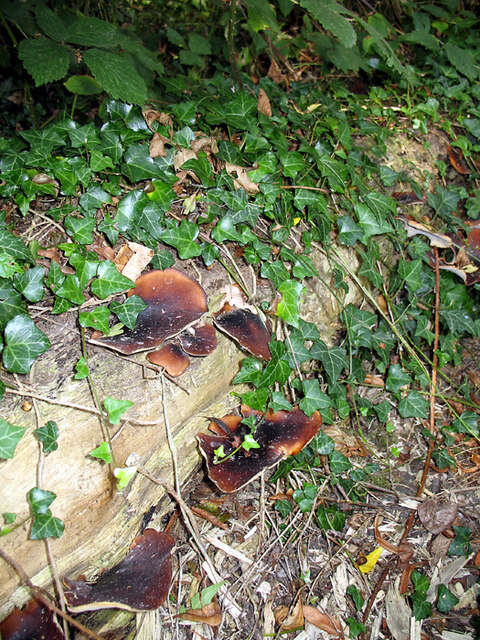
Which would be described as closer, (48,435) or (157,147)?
(48,435)

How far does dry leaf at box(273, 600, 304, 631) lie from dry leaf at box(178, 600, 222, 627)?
0.31 meters

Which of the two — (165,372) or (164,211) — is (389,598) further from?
(164,211)

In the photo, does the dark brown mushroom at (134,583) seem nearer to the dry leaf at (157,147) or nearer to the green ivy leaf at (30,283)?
the green ivy leaf at (30,283)

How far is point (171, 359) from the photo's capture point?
81.1 inches

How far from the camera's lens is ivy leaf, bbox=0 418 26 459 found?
1.68 metres

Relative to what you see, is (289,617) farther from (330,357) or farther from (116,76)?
(116,76)

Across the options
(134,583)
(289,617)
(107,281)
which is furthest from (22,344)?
(289,617)

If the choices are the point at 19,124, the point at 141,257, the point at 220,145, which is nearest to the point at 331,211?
the point at 220,145

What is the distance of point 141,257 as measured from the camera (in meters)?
2.24

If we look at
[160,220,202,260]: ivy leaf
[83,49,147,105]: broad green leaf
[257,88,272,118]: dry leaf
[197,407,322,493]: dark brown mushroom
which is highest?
[83,49,147,105]: broad green leaf

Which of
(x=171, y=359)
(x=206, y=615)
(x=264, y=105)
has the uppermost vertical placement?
(x=264, y=105)

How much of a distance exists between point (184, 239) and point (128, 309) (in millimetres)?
535

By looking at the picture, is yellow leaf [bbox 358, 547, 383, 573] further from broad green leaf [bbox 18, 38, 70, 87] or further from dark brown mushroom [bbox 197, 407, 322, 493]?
broad green leaf [bbox 18, 38, 70, 87]

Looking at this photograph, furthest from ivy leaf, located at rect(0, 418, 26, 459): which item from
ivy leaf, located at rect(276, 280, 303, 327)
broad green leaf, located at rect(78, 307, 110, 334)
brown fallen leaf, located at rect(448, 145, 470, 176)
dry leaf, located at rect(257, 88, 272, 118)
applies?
brown fallen leaf, located at rect(448, 145, 470, 176)
